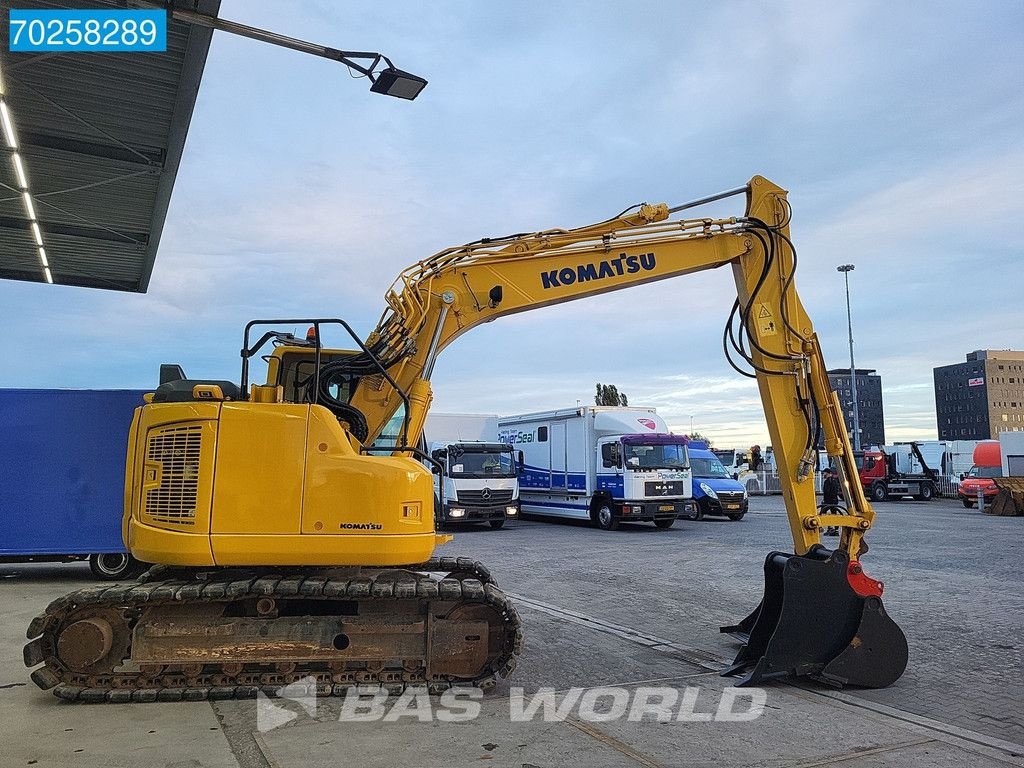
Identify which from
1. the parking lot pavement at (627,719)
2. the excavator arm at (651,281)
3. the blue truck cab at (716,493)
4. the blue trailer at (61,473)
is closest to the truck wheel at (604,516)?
the blue truck cab at (716,493)

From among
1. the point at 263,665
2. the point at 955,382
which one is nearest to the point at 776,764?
the point at 263,665

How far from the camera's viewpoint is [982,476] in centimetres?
3241

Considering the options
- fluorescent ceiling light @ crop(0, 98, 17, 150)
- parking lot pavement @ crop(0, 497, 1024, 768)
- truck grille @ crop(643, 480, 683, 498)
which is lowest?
parking lot pavement @ crop(0, 497, 1024, 768)

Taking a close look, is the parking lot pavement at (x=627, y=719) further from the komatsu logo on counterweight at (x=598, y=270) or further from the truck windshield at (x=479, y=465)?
the truck windshield at (x=479, y=465)

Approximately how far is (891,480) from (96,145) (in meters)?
34.6

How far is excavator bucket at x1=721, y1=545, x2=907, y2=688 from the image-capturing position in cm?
630

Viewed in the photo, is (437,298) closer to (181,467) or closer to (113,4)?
(181,467)

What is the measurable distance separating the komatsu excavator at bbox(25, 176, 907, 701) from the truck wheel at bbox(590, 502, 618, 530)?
14335 millimetres

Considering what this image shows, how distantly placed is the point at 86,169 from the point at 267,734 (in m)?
9.44

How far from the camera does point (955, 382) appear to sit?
385 feet

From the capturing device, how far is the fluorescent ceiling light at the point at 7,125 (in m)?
9.52

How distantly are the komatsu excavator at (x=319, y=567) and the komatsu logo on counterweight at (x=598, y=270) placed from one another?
3.74ft

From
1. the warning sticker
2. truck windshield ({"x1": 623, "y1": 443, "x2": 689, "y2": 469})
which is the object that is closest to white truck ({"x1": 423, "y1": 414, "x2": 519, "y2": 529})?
truck windshield ({"x1": 623, "y1": 443, "x2": 689, "y2": 469})

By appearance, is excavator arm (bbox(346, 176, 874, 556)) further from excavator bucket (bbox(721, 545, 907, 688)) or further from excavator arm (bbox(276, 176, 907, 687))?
excavator bucket (bbox(721, 545, 907, 688))
